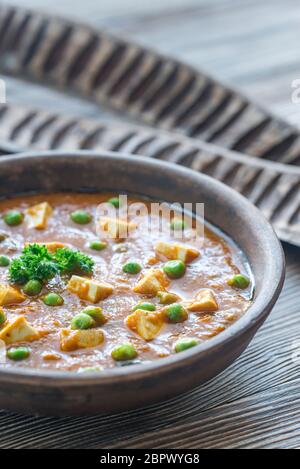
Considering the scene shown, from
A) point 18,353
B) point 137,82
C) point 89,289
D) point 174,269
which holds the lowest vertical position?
point 18,353

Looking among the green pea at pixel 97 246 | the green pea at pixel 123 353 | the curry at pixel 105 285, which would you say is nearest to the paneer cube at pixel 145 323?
the curry at pixel 105 285

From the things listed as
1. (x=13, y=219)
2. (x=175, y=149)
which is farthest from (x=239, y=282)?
(x=175, y=149)

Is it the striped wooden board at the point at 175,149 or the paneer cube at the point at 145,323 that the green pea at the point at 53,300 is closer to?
the paneer cube at the point at 145,323

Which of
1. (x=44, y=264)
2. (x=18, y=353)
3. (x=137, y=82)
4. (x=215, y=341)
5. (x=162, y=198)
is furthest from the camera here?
(x=137, y=82)

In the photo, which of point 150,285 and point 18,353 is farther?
point 150,285

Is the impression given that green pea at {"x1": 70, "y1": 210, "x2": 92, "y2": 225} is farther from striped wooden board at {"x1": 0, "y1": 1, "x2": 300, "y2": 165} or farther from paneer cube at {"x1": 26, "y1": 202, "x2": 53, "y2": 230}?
striped wooden board at {"x1": 0, "y1": 1, "x2": 300, "y2": 165}

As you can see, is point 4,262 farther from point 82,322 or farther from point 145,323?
point 145,323

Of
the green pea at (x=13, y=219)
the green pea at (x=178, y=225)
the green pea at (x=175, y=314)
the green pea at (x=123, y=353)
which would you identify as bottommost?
the green pea at (x=123, y=353)

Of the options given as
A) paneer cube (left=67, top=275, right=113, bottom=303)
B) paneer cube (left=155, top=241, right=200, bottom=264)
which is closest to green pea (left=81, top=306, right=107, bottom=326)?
paneer cube (left=67, top=275, right=113, bottom=303)
